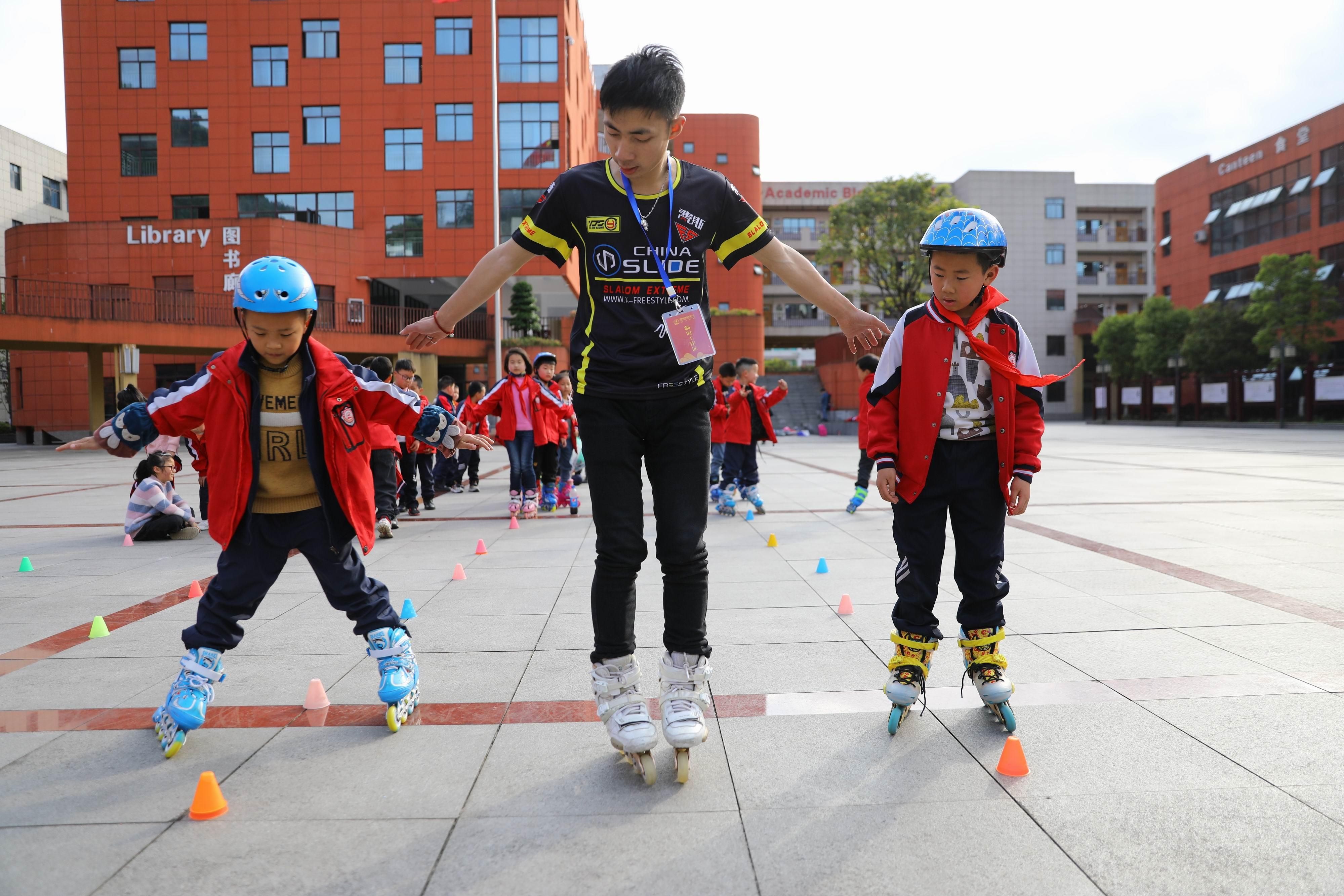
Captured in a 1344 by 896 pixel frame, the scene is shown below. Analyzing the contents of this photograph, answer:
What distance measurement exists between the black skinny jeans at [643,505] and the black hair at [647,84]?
0.86 m

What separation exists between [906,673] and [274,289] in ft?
8.51

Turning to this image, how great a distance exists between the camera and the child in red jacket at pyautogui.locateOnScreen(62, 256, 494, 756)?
300cm

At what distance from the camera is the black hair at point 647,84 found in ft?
8.27

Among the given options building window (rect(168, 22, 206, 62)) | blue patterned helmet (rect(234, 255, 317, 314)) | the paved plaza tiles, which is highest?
building window (rect(168, 22, 206, 62))

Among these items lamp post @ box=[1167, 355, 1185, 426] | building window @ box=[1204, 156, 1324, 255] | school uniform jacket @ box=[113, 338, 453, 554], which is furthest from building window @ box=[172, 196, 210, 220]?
building window @ box=[1204, 156, 1324, 255]

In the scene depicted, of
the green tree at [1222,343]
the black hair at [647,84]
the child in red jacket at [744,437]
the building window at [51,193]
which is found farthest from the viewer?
the building window at [51,193]

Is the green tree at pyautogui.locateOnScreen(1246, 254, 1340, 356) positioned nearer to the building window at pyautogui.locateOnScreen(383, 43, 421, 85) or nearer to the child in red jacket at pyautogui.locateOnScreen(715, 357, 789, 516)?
Result: the child in red jacket at pyautogui.locateOnScreen(715, 357, 789, 516)

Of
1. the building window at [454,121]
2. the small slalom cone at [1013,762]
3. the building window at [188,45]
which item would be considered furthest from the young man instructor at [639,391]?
the building window at [188,45]

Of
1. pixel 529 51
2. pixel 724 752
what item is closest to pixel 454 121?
pixel 529 51

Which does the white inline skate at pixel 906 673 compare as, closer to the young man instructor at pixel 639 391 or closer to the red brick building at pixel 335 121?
the young man instructor at pixel 639 391

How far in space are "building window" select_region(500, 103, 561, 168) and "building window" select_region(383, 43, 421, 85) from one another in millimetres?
4009

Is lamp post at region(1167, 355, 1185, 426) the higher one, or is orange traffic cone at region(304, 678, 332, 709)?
lamp post at region(1167, 355, 1185, 426)

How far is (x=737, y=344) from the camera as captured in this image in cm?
4034

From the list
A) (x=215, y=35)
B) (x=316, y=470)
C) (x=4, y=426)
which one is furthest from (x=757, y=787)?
(x=4, y=426)
